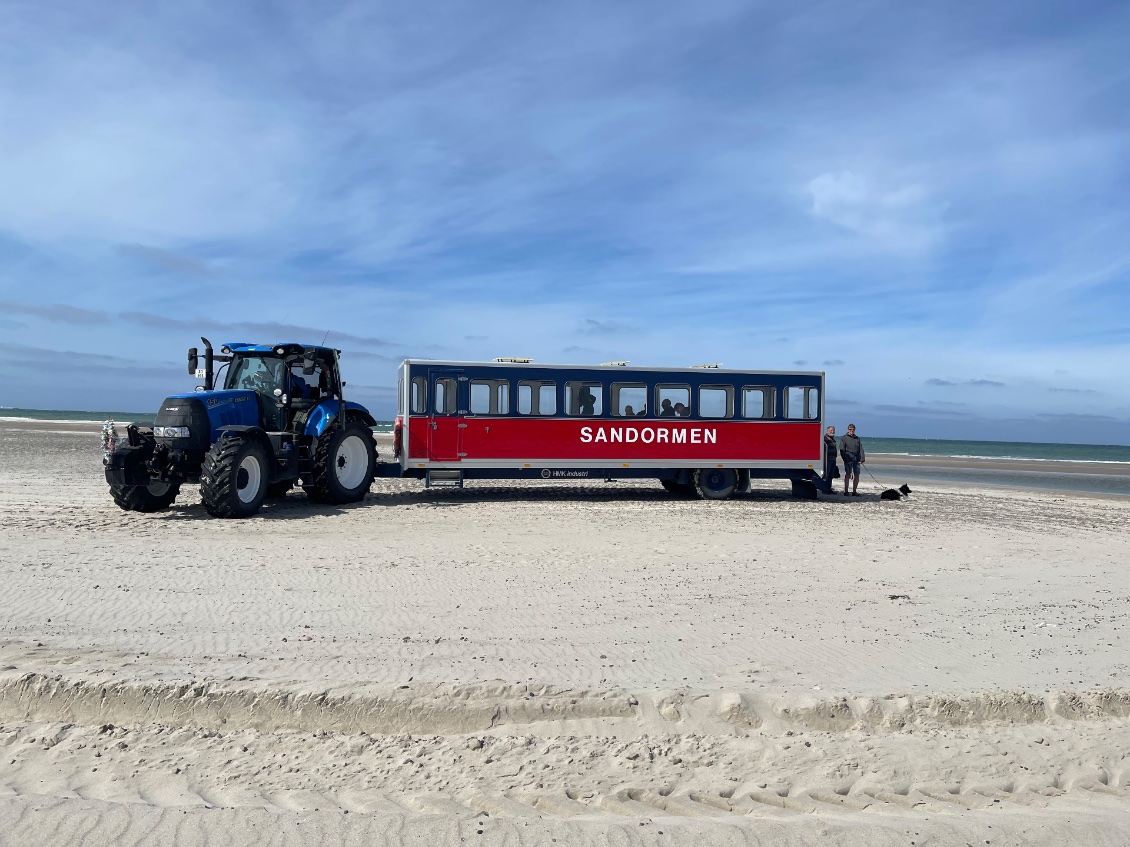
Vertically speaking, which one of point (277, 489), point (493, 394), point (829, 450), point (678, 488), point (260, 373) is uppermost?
point (260, 373)

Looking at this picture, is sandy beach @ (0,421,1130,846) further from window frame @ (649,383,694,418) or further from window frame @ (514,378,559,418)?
window frame @ (649,383,694,418)

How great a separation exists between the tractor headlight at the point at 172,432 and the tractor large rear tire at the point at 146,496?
0.72 meters

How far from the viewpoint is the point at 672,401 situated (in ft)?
58.7

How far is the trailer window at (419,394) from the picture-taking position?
1688cm

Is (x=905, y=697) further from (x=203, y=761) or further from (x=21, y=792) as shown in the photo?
(x=21, y=792)

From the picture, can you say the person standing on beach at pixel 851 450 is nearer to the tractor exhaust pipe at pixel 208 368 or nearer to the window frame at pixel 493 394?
the window frame at pixel 493 394

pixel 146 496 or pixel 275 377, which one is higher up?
pixel 275 377

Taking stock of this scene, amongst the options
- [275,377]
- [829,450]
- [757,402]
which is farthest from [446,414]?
[829,450]

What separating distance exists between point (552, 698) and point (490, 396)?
12.4 m

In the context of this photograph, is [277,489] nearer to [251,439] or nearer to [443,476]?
[251,439]

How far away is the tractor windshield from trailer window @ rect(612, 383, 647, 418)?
648 centimetres

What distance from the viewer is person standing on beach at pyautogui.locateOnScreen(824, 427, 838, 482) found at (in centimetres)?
1847

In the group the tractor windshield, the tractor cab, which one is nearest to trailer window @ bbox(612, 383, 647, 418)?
the tractor cab

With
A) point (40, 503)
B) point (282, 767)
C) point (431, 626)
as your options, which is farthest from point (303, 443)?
point (282, 767)
